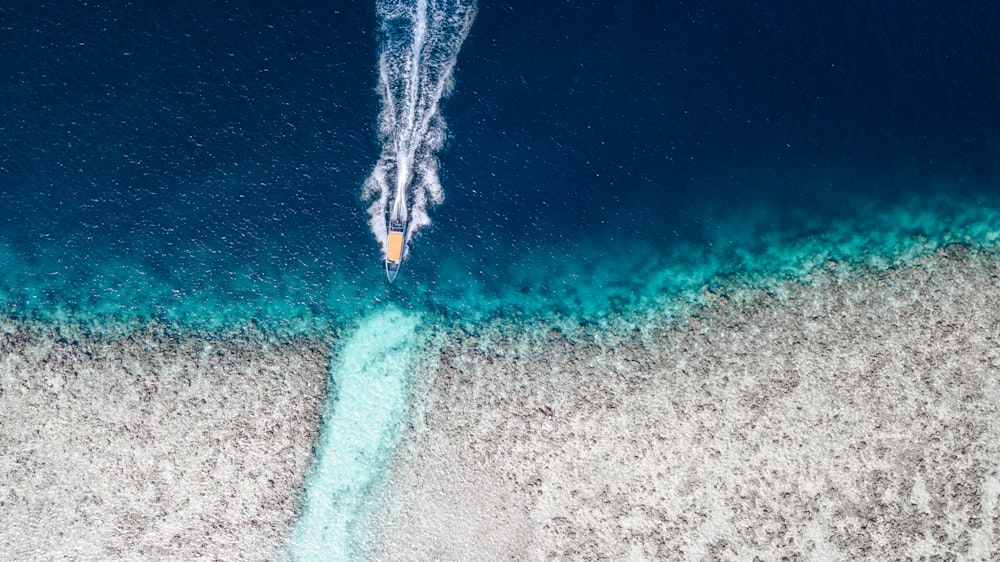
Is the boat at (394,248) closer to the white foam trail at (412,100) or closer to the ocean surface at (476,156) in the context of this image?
the white foam trail at (412,100)

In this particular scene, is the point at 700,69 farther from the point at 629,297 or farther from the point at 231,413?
the point at 231,413

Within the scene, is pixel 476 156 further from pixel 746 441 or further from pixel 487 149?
pixel 746 441

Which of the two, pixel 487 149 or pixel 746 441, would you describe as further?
pixel 487 149

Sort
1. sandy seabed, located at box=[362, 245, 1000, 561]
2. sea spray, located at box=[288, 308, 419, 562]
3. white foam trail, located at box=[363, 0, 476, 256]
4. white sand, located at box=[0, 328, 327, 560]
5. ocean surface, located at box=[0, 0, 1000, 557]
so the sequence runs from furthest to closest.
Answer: white foam trail, located at box=[363, 0, 476, 256], ocean surface, located at box=[0, 0, 1000, 557], sea spray, located at box=[288, 308, 419, 562], white sand, located at box=[0, 328, 327, 560], sandy seabed, located at box=[362, 245, 1000, 561]

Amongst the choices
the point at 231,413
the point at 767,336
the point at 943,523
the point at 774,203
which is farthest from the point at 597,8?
the point at 943,523

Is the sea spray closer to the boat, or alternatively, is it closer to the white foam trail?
the boat

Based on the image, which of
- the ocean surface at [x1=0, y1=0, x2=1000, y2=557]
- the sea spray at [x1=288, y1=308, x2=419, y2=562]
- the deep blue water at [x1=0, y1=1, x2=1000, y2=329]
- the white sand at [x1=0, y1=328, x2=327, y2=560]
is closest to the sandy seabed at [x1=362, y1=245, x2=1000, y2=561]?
the sea spray at [x1=288, y1=308, x2=419, y2=562]

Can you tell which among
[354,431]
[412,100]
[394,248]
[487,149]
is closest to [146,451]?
[354,431]
